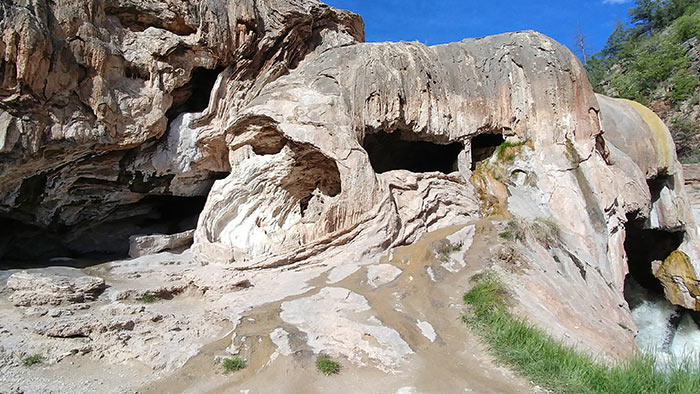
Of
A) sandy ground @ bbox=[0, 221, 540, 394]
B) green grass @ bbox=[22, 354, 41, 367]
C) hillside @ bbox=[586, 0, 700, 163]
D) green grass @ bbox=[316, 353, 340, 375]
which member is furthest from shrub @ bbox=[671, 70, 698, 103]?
green grass @ bbox=[22, 354, 41, 367]

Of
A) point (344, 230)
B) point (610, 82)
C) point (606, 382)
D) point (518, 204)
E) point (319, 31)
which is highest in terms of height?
point (610, 82)

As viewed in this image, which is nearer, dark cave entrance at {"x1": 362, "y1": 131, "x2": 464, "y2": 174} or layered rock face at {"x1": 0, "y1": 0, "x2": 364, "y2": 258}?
layered rock face at {"x1": 0, "y1": 0, "x2": 364, "y2": 258}

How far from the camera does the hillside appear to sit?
2339 centimetres

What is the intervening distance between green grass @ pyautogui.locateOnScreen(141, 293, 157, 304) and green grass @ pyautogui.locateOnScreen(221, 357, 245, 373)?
1904 mm

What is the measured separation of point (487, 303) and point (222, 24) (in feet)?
21.4

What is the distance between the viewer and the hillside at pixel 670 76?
23391 mm

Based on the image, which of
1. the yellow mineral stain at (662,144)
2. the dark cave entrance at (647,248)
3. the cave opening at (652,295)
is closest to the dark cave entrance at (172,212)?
the dark cave entrance at (647,248)

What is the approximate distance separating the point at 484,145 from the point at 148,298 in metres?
7.47

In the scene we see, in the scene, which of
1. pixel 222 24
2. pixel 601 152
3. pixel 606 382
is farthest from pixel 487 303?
pixel 222 24

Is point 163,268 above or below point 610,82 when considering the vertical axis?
below

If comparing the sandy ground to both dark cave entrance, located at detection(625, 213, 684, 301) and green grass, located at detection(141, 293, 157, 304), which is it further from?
dark cave entrance, located at detection(625, 213, 684, 301)

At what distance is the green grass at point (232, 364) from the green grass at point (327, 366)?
2.45 ft

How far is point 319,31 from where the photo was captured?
9.81 m

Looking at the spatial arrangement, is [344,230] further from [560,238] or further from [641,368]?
[641,368]
